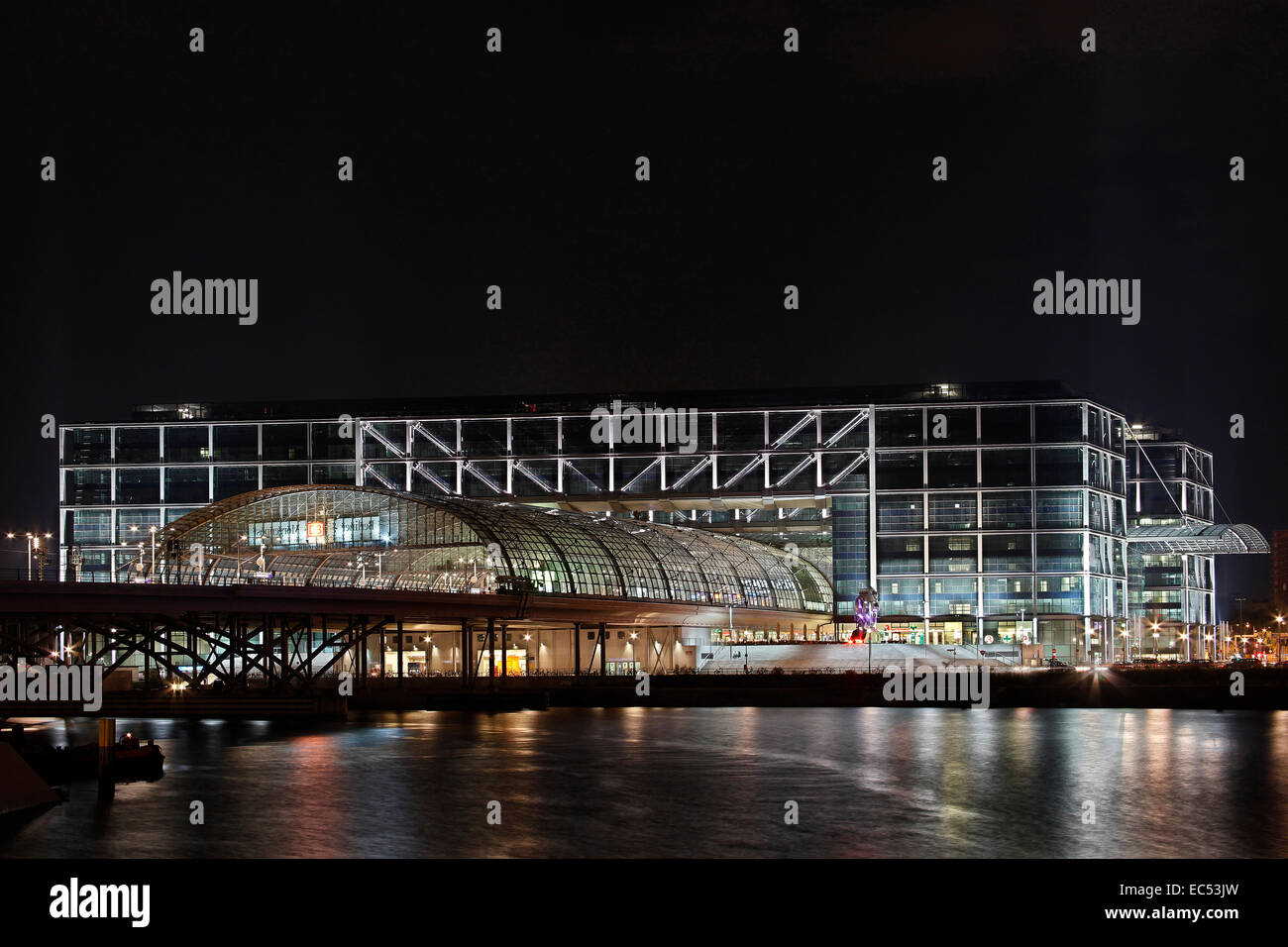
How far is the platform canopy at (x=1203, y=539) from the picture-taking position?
623 feet

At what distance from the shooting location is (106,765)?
207ft

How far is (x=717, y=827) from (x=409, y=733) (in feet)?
134

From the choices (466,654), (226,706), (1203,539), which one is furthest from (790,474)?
(226,706)

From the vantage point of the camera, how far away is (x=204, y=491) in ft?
636

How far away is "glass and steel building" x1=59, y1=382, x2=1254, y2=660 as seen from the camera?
181 m

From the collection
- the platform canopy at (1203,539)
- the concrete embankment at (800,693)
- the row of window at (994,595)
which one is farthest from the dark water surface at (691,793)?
the platform canopy at (1203,539)

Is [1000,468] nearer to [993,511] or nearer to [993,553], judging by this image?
[993,511]

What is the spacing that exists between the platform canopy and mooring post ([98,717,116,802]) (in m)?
152

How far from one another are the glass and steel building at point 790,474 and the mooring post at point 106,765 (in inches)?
4721

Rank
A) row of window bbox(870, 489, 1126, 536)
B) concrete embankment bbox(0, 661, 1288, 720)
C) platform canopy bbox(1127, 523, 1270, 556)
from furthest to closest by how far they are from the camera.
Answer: platform canopy bbox(1127, 523, 1270, 556), row of window bbox(870, 489, 1126, 536), concrete embankment bbox(0, 661, 1288, 720)

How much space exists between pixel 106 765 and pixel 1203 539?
6103 inches

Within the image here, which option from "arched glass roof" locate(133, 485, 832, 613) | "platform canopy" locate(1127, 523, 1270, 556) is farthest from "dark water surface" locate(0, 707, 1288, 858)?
"platform canopy" locate(1127, 523, 1270, 556)

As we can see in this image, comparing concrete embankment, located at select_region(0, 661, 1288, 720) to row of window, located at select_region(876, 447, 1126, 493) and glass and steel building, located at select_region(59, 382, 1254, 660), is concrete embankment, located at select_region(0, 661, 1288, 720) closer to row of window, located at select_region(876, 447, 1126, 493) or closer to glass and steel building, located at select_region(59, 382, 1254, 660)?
glass and steel building, located at select_region(59, 382, 1254, 660)
